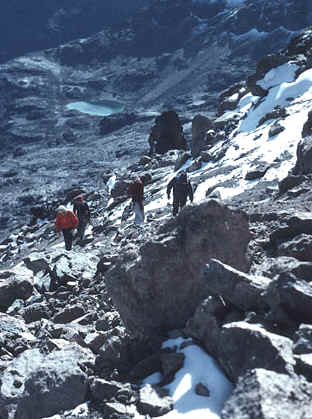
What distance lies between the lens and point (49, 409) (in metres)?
5.42

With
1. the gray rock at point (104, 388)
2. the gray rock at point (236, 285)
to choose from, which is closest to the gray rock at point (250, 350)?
the gray rock at point (236, 285)

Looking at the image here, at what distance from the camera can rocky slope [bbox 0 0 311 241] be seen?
102 meters

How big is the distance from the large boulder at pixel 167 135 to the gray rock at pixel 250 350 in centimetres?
4299

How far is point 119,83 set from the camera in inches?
6693

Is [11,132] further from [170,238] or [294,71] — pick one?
[170,238]

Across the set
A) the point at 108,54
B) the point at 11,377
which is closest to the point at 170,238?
the point at 11,377

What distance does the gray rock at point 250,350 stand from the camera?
167 inches

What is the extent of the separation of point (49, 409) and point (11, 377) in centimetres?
89

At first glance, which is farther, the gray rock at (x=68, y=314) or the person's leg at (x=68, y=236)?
the person's leg at (x=68, y=236)

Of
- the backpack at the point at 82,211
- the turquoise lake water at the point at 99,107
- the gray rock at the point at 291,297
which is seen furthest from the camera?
the turquoise lake water at the point at 99,107

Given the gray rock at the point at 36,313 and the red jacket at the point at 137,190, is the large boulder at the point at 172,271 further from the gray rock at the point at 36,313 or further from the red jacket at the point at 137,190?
the red jacket at the point at 137,190

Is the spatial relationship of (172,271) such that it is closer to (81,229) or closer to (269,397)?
(269,397)

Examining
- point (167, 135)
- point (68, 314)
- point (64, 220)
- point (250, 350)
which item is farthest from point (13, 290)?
point (167, 135)

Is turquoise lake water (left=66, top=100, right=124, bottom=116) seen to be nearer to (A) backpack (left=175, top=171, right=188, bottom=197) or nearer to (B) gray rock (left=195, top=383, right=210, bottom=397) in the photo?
(A) backpack (left=175, top=171, right=188, bottom=197)
